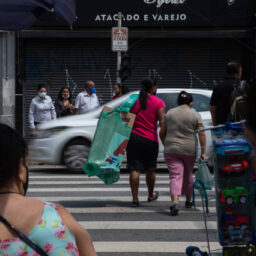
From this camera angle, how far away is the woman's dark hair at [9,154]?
2236mm

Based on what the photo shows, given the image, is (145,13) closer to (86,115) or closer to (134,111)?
(86,115)

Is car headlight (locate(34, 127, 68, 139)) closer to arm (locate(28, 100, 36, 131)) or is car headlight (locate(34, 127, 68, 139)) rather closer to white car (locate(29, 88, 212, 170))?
white car (locate(29, 88, 212, 170))

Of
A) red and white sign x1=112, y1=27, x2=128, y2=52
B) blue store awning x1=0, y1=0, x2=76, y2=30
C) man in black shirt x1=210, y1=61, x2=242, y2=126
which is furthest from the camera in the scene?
red and white sign x1=112, y1=27, x2=128, y2=52

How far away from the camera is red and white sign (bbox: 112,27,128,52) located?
57.0 feet

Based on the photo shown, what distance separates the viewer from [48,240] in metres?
2.27

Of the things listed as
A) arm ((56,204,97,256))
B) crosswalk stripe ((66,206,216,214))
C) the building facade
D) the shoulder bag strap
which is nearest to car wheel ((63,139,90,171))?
crosswalk stripe ((66,206,216,214))

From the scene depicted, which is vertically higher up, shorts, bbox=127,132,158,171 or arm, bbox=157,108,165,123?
arm, bbox=157,108,165,123

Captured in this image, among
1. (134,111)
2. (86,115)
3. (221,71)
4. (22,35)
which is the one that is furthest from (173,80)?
(134,111)

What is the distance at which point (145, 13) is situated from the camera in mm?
19609

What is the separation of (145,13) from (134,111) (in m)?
11.5

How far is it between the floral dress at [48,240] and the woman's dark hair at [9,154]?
18 cm

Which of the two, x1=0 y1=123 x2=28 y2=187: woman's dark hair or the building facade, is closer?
x1=0 y1=123 x2=28 y2=187: woman's dark hair

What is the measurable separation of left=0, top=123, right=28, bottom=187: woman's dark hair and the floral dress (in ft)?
0.59

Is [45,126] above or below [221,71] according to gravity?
below
